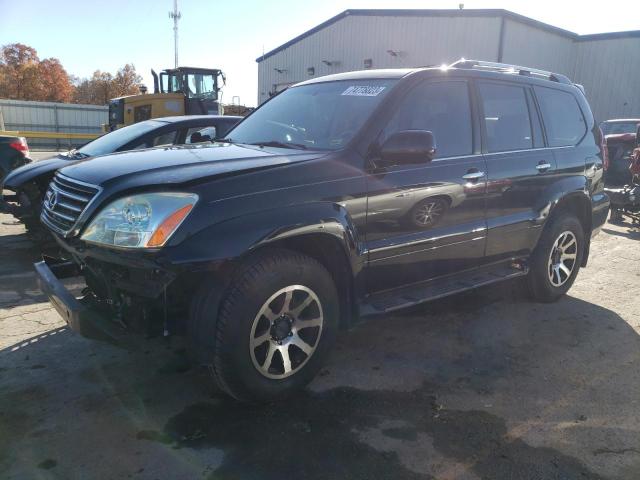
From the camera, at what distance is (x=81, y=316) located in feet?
8.94

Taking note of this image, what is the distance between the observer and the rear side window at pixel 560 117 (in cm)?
474

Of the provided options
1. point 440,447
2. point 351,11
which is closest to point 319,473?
point 440,447

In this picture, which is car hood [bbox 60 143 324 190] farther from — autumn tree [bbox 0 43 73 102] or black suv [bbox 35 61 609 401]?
autumn tree [bbox 0 43 73 102]

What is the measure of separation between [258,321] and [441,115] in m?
2.09

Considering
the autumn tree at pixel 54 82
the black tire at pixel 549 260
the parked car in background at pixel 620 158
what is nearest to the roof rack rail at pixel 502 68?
the black tire at pixel 549 260

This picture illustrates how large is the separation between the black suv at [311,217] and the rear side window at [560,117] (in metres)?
0.03

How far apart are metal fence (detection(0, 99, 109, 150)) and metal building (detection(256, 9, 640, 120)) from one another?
14.1m

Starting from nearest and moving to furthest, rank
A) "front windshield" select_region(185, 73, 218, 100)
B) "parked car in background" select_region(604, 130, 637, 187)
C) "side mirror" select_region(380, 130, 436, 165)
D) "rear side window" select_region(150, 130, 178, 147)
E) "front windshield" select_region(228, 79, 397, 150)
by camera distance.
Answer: "side mirror" select_region(380, 130, 436, 165) < "front windshield" select_region(228, 79, 397, 150) < "rear side window" select_region(150, 130, 178, 147) < "parked car in background" select_region(604, 130, 637, 187) < "front windshield" select_region(185, 73, 218, 100)

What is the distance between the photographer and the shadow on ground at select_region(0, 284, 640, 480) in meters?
2.52

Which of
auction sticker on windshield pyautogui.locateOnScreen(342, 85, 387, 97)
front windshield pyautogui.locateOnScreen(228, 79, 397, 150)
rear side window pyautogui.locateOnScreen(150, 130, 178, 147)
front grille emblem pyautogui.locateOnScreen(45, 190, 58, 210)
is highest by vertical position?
auction sticker on windshield pyautogui.locateOnScreen(342, 85, 387, 97)

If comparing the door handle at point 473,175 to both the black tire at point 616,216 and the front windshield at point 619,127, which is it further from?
the front windshield at point 619,127

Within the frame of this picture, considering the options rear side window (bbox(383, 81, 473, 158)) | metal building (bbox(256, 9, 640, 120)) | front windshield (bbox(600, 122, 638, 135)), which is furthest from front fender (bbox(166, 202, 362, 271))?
metal building (bbox(256, 9, 640, 120))

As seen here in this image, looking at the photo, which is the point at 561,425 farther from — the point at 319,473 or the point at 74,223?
the point at 74,223

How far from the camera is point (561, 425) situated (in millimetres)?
2904
